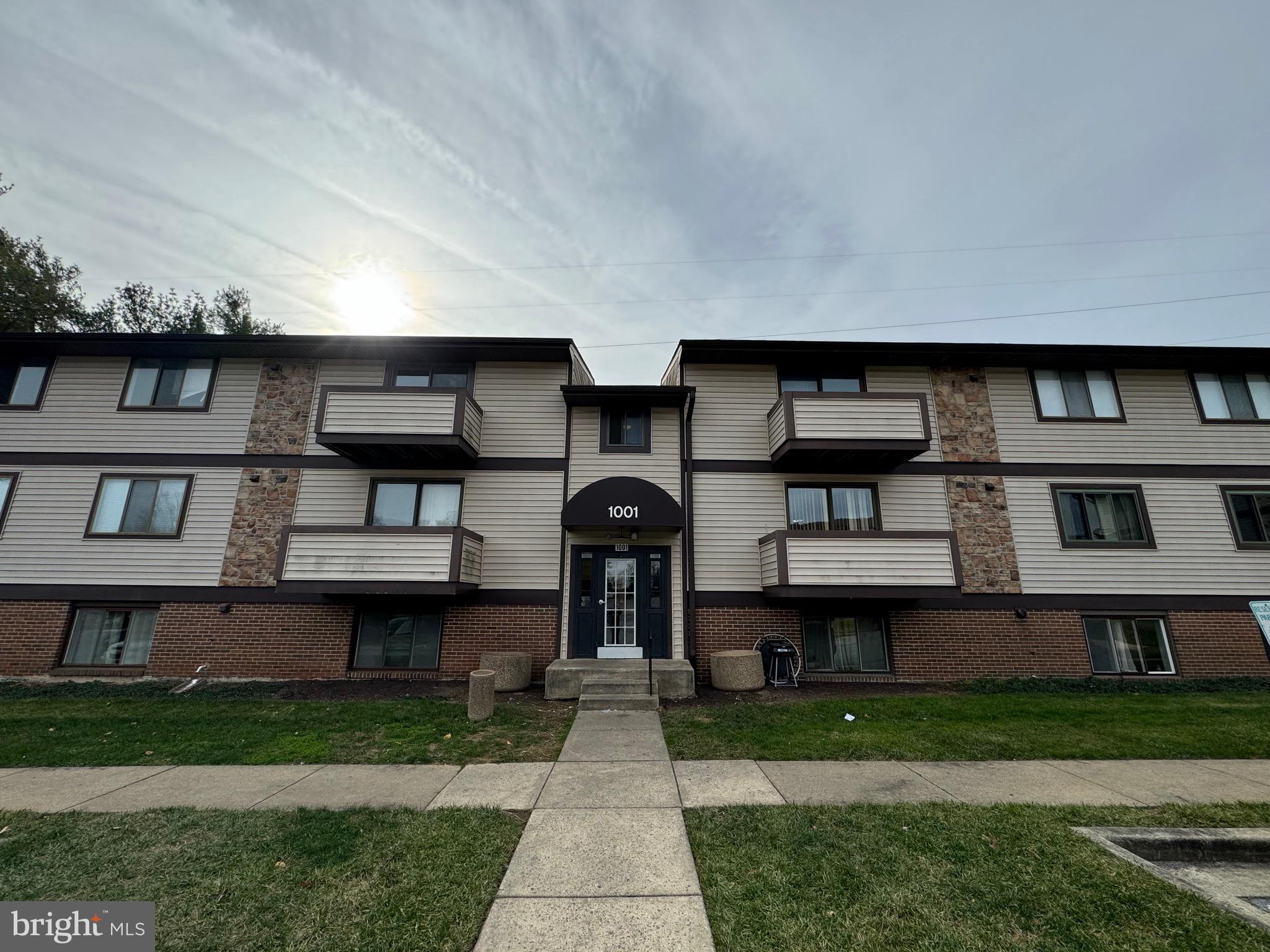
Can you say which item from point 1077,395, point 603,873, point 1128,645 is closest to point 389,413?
point 603,873

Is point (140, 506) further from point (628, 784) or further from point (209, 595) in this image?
point (628, 784)

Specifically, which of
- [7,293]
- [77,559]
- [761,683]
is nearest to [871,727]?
[761,683]

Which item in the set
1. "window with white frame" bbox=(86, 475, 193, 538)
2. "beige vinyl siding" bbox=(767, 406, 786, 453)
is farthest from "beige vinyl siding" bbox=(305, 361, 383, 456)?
"beige vinyl siding" bbox=(767, 406, 786, 453)

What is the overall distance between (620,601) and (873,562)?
18.4 ft

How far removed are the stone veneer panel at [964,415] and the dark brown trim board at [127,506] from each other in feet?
60.4

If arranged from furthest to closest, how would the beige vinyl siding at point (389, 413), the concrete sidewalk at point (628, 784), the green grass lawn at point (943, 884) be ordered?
the beige vinyl siding at point (389, 413)
the concrete sidewalk at point (628, 784)
the green grass lawn at point (943, 884)

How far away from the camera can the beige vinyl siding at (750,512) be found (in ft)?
37.0

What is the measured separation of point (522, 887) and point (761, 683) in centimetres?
761

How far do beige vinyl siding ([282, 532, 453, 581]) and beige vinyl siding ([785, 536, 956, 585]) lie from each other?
299 inches

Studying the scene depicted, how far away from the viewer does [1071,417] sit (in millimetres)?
12219

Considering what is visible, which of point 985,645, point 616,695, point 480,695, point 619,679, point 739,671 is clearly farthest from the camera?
point 985,645

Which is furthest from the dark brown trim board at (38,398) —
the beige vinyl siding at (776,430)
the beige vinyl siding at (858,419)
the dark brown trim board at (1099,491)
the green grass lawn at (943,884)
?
the dark brown trim board at (1099,491)

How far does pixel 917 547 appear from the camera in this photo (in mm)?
10195

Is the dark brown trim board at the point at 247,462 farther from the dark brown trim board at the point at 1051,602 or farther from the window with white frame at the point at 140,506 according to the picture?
the dark brown trim board at the point at 1051,602
